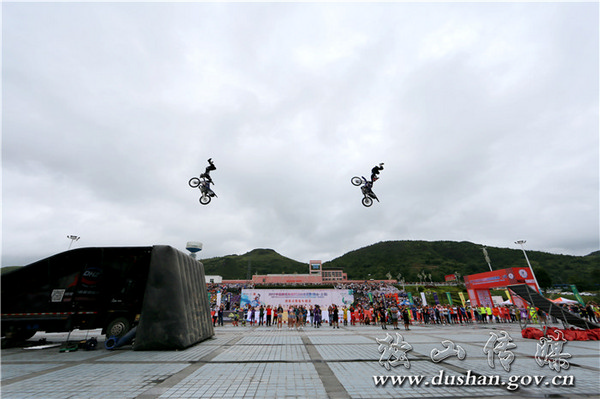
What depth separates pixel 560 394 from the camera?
490 cm

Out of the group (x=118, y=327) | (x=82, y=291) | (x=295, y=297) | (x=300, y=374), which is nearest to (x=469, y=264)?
(x=295, y=297)

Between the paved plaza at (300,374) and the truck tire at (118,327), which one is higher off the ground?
the truck tire at (118,327)

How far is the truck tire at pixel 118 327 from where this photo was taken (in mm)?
10758

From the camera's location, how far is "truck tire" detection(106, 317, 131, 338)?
35.3ft

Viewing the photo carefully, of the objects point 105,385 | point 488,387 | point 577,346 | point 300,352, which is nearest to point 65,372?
point 105,385

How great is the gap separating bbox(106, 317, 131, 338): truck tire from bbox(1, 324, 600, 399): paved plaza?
1.31 metres

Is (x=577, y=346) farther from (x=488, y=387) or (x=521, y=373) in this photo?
(x=488, y=387)

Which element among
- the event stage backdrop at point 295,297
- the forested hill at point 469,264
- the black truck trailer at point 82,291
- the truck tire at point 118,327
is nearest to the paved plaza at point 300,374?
the truck tire at point 118,327

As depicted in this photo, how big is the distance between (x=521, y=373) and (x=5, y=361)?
50.0 feet

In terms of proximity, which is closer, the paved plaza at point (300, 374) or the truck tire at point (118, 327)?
the paved plaza at point (300, 374)

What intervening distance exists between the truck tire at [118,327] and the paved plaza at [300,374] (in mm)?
1310

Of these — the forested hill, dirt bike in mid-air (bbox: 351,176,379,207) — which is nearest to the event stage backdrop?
dirt bike in mid-air (bbox: 351,176,379,207)

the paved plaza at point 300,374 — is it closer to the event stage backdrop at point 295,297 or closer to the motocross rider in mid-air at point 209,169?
the motocross rider in mid-air at point 209,169

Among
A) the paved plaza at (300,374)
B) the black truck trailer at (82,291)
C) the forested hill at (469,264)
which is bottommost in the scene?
the paved plaza at (300,374)
